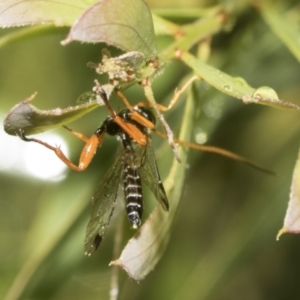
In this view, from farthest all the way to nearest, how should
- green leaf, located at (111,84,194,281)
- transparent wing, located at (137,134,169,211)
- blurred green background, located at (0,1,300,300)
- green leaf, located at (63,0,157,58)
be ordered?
blurred green background, located at (0,1,300,300), transparent wing, located at (137,134,169,211), green leaf, located at (111,84,194,281), green leaf, located at (63,0,157,58)

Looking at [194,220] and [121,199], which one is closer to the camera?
[121,199]

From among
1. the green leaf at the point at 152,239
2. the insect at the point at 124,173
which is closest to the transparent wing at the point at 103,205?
the insect at the point at 124,173

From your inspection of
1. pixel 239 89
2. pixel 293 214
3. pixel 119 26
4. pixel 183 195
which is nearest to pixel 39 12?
pixel 119 26

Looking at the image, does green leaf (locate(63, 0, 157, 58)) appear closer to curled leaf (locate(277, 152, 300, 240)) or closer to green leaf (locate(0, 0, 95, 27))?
green leaf (locate(0, 0, 95, 27))

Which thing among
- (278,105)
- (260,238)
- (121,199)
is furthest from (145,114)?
(260,238)

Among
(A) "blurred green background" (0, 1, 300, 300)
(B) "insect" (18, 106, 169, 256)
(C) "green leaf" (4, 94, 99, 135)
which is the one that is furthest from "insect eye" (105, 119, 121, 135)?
(C) "green leaf" (4, 94, 99, 135)

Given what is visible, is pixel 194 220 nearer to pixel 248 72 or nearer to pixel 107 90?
pixel 248 72
